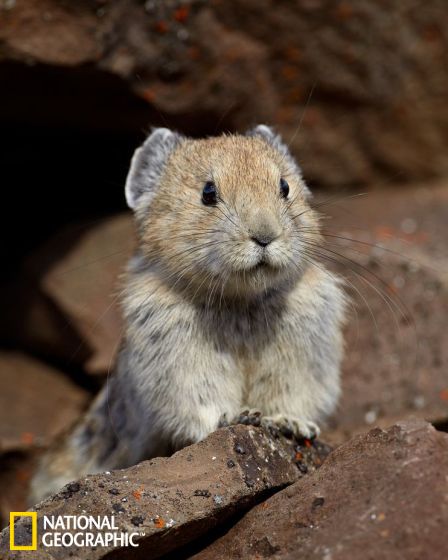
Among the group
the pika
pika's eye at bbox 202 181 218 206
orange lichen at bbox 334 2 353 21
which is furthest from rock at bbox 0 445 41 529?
orange lichen at bbox 334 2 353 21

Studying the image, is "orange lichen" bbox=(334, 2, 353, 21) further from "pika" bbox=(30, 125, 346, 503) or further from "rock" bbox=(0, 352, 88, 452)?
"rock" bbox=(0, 352, 88, 452)

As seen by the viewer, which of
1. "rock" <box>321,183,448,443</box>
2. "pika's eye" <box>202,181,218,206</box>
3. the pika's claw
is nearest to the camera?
the pika's claw

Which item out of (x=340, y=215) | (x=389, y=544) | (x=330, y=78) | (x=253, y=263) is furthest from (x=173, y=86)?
(x=389, y=544)

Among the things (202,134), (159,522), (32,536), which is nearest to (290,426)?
(159,522)

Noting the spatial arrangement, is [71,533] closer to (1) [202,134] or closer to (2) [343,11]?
(1) [202,134]

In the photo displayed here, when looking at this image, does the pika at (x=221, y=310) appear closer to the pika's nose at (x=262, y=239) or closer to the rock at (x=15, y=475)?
the pika's nose at (x=262, y=239)

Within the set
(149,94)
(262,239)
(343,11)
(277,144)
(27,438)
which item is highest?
(343,11)
